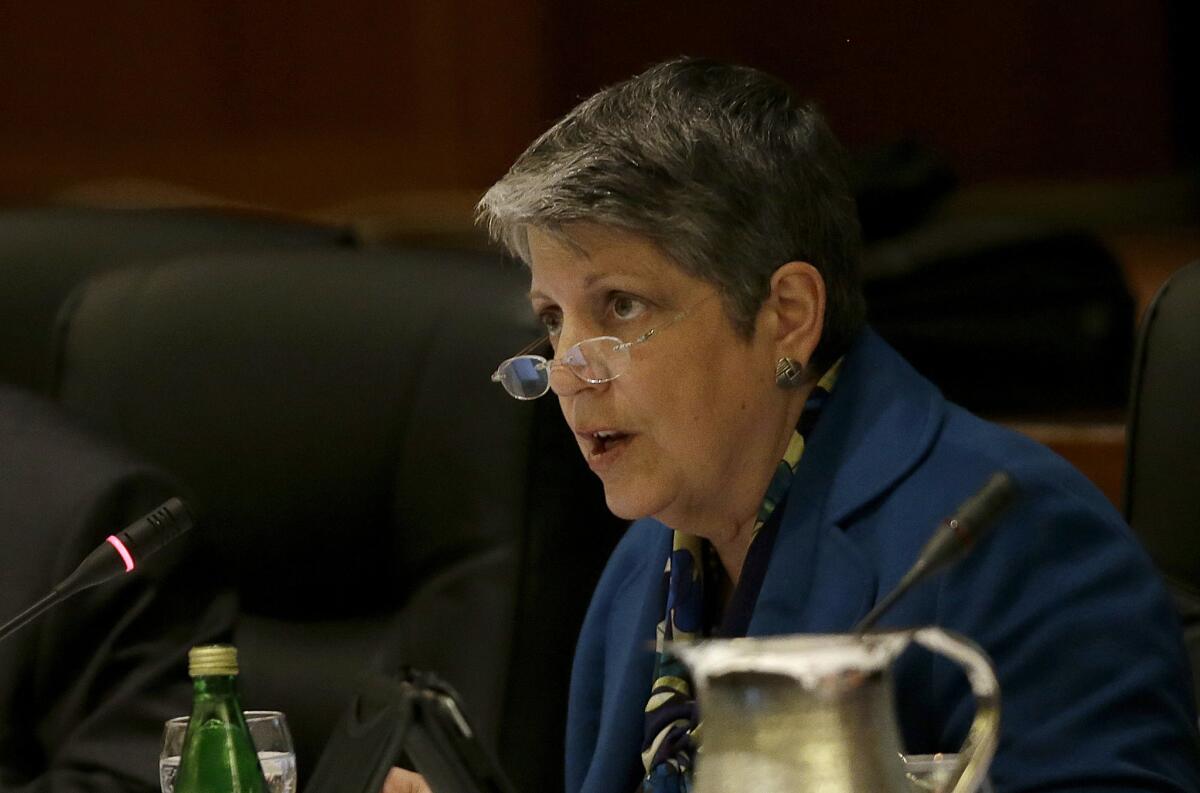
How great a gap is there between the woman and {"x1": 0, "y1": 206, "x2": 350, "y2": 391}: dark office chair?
38.4 inches

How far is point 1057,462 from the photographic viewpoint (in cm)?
138

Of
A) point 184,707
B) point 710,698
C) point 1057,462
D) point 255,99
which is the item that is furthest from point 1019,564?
point 255,99

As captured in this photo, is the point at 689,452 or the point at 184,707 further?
the point at 184,707

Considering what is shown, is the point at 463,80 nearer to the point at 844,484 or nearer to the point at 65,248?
the point at 65,248

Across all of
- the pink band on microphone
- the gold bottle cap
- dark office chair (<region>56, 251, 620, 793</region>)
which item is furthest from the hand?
dark office chair (<region>56, 251, 620, 793</region>)

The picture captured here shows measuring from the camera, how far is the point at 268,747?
Result: 1333 mm

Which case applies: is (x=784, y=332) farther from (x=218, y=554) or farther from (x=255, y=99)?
(x=255, y=99)

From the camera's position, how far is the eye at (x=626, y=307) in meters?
1.42

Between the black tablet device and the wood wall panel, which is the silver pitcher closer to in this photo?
the black tablet device

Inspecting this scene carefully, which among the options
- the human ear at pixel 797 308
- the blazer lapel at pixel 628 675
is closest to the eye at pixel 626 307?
the human ear at pixel 797 308

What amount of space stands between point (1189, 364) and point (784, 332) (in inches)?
18.2

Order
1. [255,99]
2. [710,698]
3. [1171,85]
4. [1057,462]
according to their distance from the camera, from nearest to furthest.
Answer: [710,698] → [1057,462] → [1171,85] → [255,99]

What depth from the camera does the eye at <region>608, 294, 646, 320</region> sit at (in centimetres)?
142

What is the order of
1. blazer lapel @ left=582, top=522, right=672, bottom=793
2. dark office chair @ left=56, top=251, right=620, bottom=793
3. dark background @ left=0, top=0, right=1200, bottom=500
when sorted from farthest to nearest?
dark background @ left=0, top=0, right=1200, bottom=500
dark office chair @ left=56, top=251, right=620, bottom=793
blazer lapel @ left=582, top=522, right=672, bottom=793
